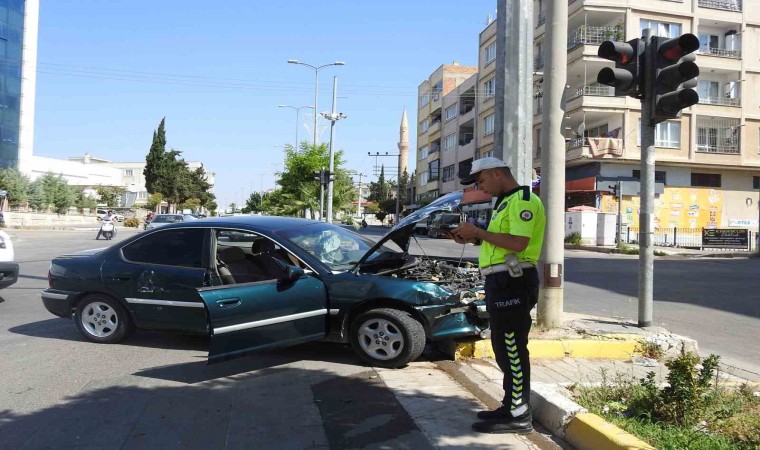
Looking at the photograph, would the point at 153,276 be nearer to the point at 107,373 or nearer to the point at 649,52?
the point at 107,373

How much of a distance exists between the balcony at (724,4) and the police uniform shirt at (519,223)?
1589 inches

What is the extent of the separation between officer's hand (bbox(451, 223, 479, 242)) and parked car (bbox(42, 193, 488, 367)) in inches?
60.3

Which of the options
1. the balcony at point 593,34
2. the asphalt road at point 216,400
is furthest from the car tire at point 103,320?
the balcony at point 593,34

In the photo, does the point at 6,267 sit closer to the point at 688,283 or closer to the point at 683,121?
the point at 688,283

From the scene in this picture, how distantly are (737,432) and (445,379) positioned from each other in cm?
238

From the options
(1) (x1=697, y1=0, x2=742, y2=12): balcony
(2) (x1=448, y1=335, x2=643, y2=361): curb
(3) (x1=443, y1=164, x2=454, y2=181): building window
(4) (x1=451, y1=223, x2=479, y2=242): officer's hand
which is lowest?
(2) (x1=448, y1=335, x2=643, y2=361): curb

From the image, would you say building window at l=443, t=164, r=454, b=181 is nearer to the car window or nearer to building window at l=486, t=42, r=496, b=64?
building window at l=486, t=42, r=496, b=64

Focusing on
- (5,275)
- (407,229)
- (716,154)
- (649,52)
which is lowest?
(5,275)

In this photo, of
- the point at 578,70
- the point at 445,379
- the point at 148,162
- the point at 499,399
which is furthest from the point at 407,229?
the point at 148,162

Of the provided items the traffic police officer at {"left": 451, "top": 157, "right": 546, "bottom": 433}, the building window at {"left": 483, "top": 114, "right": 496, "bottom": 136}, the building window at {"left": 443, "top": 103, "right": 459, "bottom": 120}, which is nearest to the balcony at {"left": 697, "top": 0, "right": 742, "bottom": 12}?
the building window at {"left": 483, "top": 114, "right": 496, "bottom": 136}

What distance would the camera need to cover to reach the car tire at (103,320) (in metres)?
6.45

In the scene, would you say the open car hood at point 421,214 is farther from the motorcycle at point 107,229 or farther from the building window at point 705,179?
the building window at point 705,179

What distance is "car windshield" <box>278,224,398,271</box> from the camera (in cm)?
600

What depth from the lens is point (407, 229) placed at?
564cm
